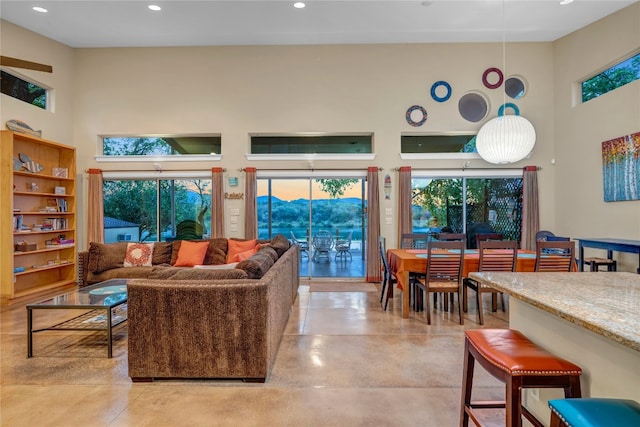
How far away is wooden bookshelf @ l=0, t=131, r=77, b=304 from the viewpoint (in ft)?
15.9

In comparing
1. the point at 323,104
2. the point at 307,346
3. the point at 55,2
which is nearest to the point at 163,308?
the point at 307,346

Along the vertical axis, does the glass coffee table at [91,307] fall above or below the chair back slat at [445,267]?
below

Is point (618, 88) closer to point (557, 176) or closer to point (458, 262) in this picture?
point (557, 176)

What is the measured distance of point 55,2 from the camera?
4.99 meters

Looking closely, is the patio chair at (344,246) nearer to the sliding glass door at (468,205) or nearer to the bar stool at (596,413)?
the sliding glass door at (468,205)

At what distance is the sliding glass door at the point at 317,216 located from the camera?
6621mm

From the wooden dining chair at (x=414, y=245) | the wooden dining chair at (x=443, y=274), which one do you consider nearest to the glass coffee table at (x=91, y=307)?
the wooden dining chair at (x=443, y=274)

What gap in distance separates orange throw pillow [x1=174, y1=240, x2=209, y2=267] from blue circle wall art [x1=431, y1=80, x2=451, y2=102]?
5.37 meters

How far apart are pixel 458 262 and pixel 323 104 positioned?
4.21 m

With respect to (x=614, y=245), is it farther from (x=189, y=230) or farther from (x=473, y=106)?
(x=189, y=230)

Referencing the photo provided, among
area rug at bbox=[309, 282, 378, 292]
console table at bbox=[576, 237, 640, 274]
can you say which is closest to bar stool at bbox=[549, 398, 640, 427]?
console table at bbox=[576, 237, 640, 274]

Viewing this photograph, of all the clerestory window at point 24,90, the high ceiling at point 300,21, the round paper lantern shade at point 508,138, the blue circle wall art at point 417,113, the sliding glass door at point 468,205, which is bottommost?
the sliding glass door at point 468,205

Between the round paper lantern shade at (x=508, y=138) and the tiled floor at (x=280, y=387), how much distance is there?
100 inches

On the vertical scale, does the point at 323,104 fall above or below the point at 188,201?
above
